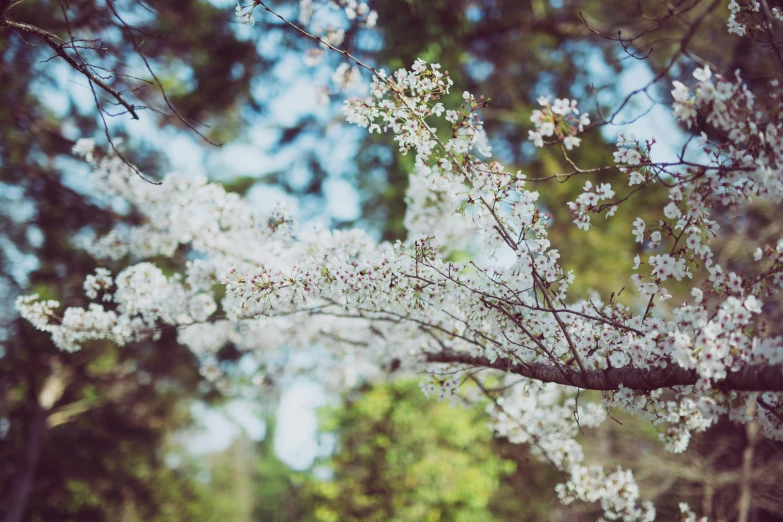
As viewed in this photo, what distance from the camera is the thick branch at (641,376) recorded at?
1.59 m

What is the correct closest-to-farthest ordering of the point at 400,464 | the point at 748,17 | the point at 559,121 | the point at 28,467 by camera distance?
the point at 559,121 < the point at 748,17 < the point at 400,464 < the point at 28,467

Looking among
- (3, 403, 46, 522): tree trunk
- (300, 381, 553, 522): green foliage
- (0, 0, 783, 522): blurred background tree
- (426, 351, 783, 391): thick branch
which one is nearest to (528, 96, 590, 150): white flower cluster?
(426, 351, 783, 391): thick branch

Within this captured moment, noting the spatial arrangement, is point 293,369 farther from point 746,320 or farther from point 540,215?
point 746,320

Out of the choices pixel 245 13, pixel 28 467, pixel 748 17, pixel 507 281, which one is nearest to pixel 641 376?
pixel 507 281

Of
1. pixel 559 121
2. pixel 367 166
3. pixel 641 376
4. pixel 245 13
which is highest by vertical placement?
pixel 367 166

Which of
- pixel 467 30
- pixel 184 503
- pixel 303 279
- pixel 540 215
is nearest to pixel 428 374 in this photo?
pixel 303 279

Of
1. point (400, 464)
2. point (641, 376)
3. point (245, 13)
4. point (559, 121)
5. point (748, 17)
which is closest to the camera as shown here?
point (559, 121)

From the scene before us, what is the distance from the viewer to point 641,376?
1953mm

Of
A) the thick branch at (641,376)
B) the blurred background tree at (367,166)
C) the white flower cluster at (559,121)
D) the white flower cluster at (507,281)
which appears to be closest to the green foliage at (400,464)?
the blurred background tree at (367,166)

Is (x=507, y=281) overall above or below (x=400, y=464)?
above

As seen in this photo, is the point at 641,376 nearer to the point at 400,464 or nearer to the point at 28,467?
the point at 400,464

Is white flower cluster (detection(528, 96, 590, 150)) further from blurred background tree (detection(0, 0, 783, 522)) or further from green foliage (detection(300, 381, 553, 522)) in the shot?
green foliage (detection(300, 381, 553, 522))

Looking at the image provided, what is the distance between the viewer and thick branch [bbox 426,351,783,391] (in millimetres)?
1586

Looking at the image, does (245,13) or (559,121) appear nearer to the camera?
(559,121)
